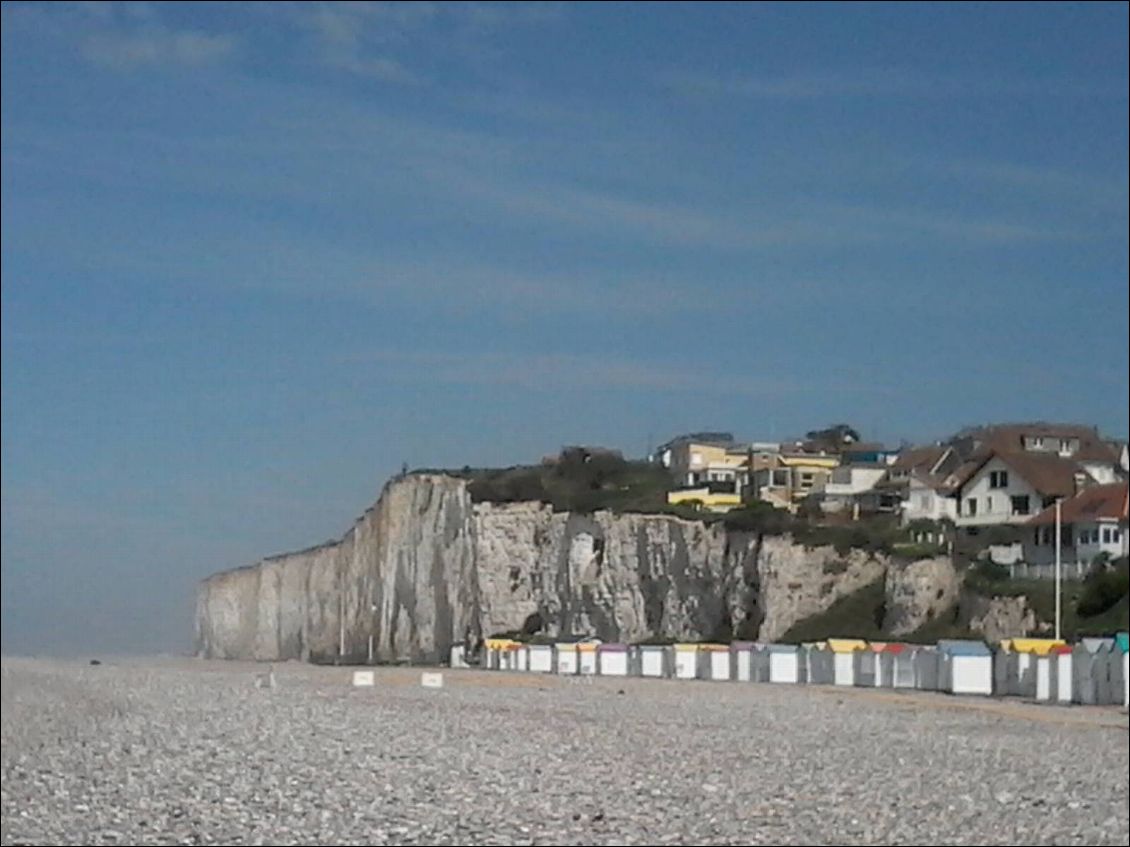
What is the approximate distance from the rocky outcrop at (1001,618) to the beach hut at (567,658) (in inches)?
215

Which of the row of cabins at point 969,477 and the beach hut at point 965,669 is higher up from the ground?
the row of cabins at point 969,477

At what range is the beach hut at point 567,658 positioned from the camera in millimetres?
24325

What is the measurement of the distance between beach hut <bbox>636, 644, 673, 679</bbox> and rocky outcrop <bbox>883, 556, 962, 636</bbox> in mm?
3270

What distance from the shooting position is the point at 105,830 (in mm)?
9023

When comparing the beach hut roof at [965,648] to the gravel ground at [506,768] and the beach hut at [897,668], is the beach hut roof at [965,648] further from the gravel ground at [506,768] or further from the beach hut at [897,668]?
the gravel ground at [506,768]

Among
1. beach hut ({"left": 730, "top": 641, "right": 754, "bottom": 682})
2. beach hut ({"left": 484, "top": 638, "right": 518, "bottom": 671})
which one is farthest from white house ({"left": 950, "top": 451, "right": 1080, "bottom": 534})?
beach hut ({"left": 730, "top": 641, "right": 754, "bottom": 682})

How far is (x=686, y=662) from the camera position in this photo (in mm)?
25281

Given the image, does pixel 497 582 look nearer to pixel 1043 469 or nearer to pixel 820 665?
pixel 820 665

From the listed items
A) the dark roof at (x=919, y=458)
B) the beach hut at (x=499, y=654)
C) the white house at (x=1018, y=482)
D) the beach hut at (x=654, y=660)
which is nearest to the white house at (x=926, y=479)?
the dark roof at (x=919, y=458)

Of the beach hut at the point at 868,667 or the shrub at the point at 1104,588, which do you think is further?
the beach hut at the point at 868,667

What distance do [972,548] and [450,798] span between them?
820cm

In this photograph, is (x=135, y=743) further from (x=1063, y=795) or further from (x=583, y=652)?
(x=583, y=652)

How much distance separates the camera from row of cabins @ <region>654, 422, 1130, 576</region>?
12383 millimetres

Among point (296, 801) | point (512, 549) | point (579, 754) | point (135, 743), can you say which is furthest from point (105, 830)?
point (512, 549)
